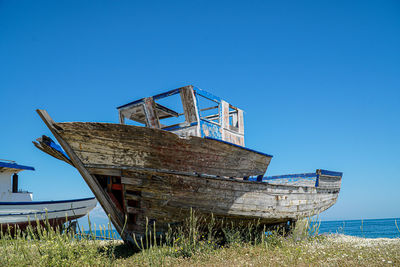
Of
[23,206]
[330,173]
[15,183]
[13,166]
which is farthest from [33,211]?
[330,173]

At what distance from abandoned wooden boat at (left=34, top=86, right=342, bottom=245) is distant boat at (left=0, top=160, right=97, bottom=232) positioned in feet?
22.6

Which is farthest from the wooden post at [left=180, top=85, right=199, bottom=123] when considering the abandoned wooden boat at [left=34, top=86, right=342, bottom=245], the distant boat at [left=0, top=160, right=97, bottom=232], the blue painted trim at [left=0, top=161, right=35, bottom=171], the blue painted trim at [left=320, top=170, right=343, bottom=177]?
the blue painted trim at [left=0, top=161, right=35, bottom=171]

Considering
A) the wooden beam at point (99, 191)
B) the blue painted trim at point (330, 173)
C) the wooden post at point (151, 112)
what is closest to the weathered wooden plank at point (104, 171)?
the wooden beam at point (99, 191)

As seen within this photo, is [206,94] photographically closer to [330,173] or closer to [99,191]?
[99,191]

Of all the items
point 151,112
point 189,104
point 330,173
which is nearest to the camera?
point 189,104

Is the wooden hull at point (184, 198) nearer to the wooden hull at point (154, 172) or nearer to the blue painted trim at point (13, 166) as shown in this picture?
the wooden hull at point (154, 172)

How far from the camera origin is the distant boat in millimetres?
11250

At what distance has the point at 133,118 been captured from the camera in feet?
25.6

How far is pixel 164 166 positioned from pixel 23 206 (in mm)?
9692

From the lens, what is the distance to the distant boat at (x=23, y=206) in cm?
1125

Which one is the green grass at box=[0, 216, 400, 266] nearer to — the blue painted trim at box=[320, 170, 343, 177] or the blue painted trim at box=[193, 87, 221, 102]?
the blue painted trim at box=[193, 87, 221, 102]

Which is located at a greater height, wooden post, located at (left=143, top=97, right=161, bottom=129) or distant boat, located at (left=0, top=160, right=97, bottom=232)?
wooden post, located at (left=143, top=97, right=161, bottom=129)

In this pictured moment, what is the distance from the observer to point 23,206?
11672 millimetres

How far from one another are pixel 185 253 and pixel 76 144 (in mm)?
3006
